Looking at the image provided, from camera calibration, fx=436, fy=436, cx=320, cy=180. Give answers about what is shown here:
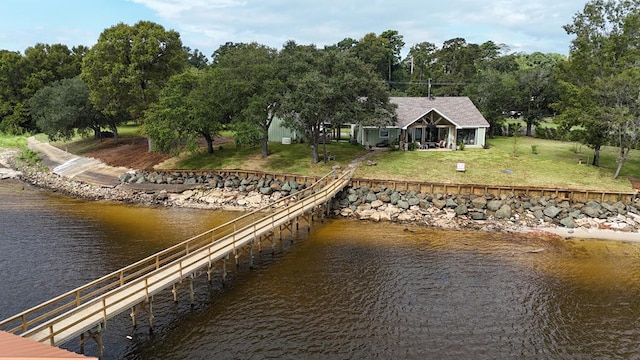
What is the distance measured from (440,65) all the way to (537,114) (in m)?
33.0

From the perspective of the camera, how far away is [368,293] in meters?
21.8

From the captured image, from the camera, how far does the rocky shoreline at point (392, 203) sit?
32.2m

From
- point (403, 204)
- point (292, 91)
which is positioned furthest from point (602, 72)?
point (292, 91)

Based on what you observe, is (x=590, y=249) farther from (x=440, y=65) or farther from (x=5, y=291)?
(x=440, y=65)

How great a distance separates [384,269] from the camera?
24.5 metres

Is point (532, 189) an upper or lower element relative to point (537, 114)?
lower

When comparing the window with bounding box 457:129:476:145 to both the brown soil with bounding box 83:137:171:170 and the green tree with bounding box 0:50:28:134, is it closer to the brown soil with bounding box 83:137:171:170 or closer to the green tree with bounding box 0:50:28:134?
the brown soil with bounding box 83:137:171:170

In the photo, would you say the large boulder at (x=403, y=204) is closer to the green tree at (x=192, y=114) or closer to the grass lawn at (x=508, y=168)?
the grass lawn at (x=508, y=168)

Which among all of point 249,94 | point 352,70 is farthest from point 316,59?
point 249,94

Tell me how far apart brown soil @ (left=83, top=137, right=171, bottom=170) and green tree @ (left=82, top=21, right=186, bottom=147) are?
4661 mm

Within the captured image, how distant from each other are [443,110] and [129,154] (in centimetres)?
3783

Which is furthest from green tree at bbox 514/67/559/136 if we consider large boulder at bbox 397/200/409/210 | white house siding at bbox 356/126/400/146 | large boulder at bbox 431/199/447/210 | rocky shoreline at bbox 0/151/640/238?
large boulder at bbox 397/200/409/210

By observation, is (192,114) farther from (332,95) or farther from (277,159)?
(332,95)

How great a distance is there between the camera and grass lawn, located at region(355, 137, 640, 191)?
36.5m
